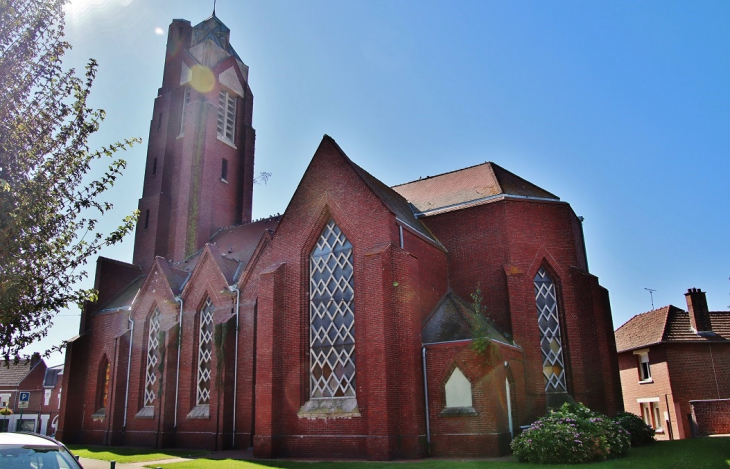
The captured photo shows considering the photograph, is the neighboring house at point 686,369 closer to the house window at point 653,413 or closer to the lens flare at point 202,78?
the house window at point 653,413

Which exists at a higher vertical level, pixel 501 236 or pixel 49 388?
pixel 501 236

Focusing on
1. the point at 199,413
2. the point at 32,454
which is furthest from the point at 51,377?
the point at 32,454

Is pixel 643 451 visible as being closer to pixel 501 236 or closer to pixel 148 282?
pixel 501 236

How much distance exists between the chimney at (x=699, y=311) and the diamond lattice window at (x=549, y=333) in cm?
1442

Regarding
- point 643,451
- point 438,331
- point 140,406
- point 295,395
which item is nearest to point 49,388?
point 140,406

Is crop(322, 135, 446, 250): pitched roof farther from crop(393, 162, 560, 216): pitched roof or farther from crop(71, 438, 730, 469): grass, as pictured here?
crop(71, 438, 730, 469): grass

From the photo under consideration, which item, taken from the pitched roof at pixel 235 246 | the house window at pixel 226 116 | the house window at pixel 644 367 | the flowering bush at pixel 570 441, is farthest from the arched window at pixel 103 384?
the house window at pixel 644 367

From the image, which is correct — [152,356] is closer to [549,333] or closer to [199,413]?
[199,413]

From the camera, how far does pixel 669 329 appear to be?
31.4m

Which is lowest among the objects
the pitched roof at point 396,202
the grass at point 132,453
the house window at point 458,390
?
the grass at point 132,453

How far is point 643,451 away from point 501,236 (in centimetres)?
895

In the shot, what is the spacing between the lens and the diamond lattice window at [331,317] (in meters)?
19.2

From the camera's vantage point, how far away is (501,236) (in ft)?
73.0

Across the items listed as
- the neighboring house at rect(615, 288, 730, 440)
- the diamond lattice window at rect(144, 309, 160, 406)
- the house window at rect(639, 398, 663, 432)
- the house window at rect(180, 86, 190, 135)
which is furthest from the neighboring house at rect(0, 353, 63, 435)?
the neighboring house at rect(615, 288, 730, 440)
